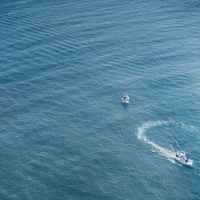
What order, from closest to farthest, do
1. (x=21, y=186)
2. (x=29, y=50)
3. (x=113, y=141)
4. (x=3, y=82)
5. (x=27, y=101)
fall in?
(x=21, y=186), (x=113, y=141), (x=27, y=101), (x=3, y=82), (x=29, y=50)

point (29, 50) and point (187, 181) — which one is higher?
point (29, 50)

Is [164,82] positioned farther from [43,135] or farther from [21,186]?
[21,186]

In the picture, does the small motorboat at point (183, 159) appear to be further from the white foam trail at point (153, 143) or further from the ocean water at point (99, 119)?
the white foam trail at point (153, 143)

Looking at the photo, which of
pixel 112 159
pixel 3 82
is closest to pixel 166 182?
pixel 112 159

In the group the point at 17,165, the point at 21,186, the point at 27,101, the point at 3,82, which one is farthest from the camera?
the point at 3,82

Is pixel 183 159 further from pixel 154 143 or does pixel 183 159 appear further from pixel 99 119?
pixel 99 119

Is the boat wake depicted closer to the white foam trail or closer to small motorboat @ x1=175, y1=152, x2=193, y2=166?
the white foam trail
